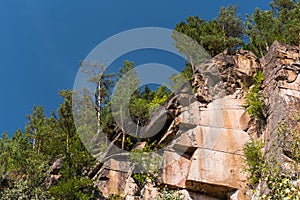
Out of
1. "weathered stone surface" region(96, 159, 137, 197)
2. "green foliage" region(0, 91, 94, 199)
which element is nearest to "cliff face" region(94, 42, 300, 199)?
"weathered stone surface" region(96, 159, 137, 197)

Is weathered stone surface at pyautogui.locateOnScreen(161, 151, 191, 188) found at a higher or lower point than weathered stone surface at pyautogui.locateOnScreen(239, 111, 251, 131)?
lower

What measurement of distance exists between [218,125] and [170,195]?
4.99 m

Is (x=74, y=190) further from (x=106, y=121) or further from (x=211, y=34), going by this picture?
(x=211, y=34)

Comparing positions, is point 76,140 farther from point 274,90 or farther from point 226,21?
point 226,21

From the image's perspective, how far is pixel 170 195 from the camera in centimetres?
2094

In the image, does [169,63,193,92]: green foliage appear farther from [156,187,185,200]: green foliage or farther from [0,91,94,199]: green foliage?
[156,187,185,200]: green foliage

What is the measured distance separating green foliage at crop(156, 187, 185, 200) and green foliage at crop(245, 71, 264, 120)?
6.03 m

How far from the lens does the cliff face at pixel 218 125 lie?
2103cm

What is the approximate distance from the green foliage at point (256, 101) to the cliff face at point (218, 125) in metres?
0.32

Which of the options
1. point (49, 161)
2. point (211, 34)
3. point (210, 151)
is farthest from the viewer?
point (211, 34)

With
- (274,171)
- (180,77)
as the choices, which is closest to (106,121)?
(180,77)

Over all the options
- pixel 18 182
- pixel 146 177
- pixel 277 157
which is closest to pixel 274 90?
pixel 277 157

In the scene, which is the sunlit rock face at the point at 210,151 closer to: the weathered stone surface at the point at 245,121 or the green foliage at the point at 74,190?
the weathered stone surface at the point at 245,121

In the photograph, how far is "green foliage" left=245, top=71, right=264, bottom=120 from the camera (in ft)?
72.1
